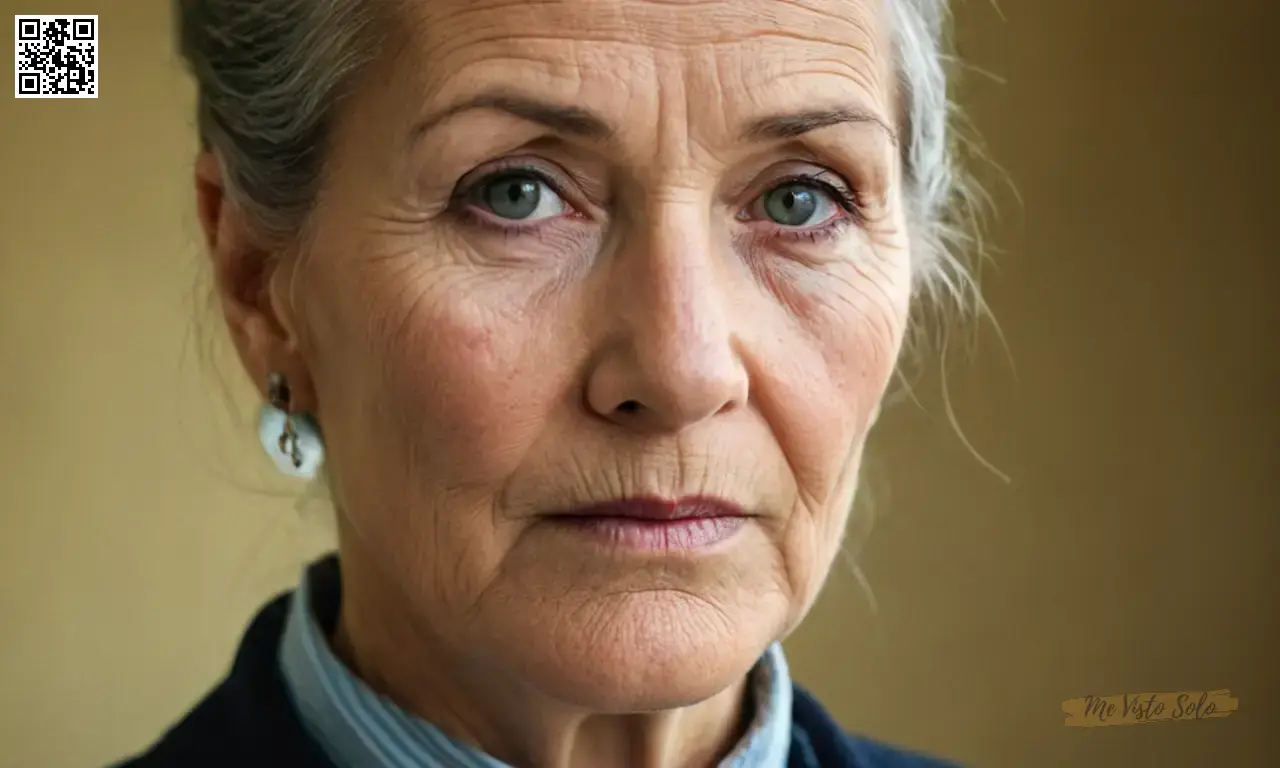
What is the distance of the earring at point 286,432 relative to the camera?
815mm

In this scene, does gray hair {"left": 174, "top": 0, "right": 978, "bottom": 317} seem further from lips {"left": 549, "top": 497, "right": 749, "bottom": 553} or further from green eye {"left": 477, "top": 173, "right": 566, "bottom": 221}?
lips {"left": 549, "top": 497, "right": 749, "bottom": 553}

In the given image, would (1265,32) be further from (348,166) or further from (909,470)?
(348,166)

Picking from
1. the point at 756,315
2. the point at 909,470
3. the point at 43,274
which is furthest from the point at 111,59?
the point at 909,470

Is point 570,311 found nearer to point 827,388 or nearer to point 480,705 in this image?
point 827,388

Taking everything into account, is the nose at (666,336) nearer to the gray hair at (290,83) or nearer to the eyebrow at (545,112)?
the eyebrow at (545,112)

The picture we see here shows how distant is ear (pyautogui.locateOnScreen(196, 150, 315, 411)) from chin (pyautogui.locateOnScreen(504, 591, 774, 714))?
11.1 inches

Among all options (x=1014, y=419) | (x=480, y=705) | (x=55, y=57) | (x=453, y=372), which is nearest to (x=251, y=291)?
(x=453, y=372)

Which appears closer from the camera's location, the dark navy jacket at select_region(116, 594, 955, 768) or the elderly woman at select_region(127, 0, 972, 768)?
the elderly woman at select_region(127, 0, 972, 768)

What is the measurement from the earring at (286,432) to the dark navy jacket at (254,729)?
6.6 inches

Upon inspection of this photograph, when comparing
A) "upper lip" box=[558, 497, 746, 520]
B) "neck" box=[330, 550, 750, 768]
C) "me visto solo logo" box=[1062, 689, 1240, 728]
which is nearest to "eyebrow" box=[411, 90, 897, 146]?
"upper lip" box=[558, 497, 746, 520]

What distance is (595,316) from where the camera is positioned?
0.66m

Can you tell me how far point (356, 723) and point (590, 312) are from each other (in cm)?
38

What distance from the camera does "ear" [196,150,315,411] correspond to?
2.60 feet

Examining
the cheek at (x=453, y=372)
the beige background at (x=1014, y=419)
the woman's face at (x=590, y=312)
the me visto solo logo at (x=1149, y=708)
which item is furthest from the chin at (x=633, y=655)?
the me visto solo logo at (x=1149, y=708)
